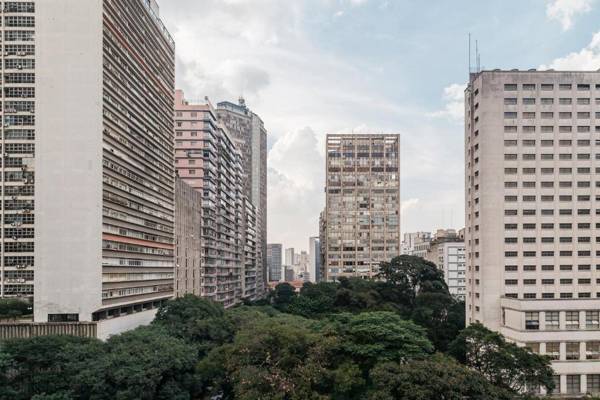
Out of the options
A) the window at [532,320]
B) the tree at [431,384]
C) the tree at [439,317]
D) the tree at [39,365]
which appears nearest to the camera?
the tree at [431,384]

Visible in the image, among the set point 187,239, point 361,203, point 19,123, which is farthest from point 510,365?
point 361,203

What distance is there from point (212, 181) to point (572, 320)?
2410 inches

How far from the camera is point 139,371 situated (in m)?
36.9

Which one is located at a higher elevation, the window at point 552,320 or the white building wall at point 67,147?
the white building wall at point 67,147

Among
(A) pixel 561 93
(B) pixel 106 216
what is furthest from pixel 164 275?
(A) pixel 561 93

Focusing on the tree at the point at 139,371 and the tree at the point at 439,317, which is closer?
the tree at the point at 139,371

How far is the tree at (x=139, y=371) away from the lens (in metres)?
36.4

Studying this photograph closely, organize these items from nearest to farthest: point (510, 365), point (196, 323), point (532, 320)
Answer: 1. point (510, 365)
2. point (196, 323)
3. point (532, 320)

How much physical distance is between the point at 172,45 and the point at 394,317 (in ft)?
179

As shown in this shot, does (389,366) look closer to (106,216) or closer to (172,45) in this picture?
(106,216)

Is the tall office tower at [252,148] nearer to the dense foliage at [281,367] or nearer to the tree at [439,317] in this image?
the tree at [439,317]

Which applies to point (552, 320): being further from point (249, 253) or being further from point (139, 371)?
point (249, 253)

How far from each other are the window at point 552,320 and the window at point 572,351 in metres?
2.36

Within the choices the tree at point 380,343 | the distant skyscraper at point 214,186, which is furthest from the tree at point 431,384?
the distant skyscraper at point 214,186
